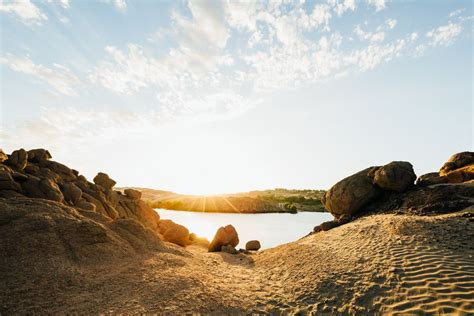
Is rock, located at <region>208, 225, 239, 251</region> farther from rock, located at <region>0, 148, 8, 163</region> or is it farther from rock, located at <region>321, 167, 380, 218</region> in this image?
rock, located at <region>0, 148, 8, 163</region>

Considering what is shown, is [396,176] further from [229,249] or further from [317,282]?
[229,249]

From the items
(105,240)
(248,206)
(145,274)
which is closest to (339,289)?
(145,274)

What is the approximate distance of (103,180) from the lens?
2688 cm

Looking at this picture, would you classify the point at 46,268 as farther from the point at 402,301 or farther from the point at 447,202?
the point at 447,202

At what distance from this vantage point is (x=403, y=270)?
458 inches

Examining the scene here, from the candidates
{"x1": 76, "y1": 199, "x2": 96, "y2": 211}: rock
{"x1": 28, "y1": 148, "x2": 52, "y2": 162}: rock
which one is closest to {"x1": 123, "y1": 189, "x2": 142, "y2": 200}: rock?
{"x1": 28, "y1": 148, "x2": 52, "y2": 162}: rock

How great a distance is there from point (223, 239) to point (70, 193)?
1292 centimetres

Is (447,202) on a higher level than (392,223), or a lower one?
higher

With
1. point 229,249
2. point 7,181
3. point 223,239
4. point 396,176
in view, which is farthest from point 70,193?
point 396,176

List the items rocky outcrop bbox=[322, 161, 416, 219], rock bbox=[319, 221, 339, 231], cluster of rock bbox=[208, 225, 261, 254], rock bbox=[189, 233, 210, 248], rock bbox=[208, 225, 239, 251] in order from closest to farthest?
rocky outcrop bbox=[322, 161, 416, 219], rock bbox=[319, 221, 339, 231], cluster of rock bbox=[208, 225, 261, 254], rock bbox=[208, 225, 239, 251], rock bbox=[189, 233, 210, 248]

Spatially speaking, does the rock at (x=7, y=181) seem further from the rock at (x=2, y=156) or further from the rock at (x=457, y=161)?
the rock at (x=457, y=161)

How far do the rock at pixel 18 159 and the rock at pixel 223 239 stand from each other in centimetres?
1576

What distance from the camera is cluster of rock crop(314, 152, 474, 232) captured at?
749 inches

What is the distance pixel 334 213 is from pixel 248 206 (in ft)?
165
